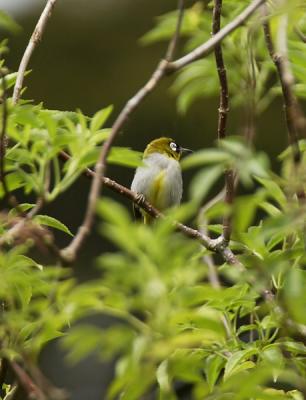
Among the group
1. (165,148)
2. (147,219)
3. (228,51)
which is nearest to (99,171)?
(228,51)

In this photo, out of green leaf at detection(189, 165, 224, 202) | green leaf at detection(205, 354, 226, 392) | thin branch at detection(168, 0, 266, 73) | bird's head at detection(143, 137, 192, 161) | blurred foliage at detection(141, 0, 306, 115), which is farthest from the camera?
bird's head at detection(143, 137, 192, 161)

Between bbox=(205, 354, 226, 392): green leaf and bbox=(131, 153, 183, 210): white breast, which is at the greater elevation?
bbox=(205, 354, 226, 392): green leaf

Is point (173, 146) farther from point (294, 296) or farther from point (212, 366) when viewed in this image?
point (294, 296)

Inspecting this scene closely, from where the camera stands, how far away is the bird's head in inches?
214

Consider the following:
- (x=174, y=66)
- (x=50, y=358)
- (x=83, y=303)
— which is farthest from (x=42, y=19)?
(x=50, y=358)

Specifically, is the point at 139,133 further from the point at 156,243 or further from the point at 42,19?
the point at 156,243

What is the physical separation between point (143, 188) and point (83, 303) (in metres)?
3.59

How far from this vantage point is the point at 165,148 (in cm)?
549

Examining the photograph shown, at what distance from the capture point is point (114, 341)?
1.37 m

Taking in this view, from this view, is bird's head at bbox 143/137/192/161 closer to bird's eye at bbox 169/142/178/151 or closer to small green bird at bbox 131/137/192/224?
bird's eye at bbox 169/142/178/151

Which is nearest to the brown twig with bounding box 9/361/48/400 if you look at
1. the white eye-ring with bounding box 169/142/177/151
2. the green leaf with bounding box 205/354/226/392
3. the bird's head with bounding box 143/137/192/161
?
the green leaf with bounding box 205/354/226/392

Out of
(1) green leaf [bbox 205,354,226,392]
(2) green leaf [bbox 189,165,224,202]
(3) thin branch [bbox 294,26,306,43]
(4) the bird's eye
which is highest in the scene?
(2) green leaf [bbox 189,165,224,202]

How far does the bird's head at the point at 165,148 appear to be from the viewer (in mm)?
5441

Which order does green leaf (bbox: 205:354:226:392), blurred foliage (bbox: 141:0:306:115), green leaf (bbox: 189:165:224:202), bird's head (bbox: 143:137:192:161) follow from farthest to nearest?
bird's head (bbox: 143:137:192:161), blurred foliage (bbox: 141:0:306:115), green leaf (bbox: 205:354:226:392), green leaf (bbox: 189:165:224:202)
